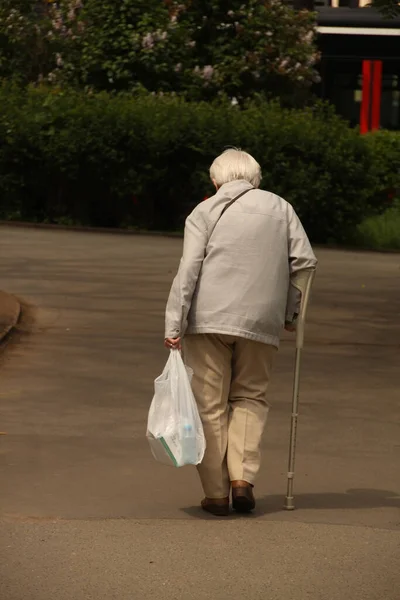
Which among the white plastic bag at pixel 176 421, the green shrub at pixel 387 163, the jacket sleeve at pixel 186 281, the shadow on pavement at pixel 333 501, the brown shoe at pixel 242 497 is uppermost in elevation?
the jacket sleeve at pixel 186 281

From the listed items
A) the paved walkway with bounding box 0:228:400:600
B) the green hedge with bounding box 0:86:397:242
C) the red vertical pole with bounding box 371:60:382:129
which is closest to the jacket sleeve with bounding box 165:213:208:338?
the paved walkway with bounding box 0:228:400:600

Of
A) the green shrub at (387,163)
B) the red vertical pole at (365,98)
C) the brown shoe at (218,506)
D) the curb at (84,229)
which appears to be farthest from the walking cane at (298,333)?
the red vertical pole at (365,98)

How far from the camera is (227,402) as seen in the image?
7211 millimetres

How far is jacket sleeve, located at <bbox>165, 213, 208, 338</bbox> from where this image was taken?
691 centimetres

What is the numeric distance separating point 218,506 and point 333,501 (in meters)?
0.66

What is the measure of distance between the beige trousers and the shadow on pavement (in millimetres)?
178

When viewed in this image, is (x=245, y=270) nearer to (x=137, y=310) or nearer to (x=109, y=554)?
(x=109, y=554)

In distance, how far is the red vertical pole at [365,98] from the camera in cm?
3209

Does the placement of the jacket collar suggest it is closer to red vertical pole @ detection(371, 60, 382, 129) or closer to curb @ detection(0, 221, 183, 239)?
curb @ detection(0, 221, 183, 239)

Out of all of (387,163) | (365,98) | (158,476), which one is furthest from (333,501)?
(365,98)

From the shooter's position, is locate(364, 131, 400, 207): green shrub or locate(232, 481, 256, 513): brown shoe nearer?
locate(232, 481, 256, 513): brown shoe

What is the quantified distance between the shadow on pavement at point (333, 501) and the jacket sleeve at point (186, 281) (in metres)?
0.85

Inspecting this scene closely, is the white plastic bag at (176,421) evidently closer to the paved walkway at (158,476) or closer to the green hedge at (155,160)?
the paved walkway at (158,476)

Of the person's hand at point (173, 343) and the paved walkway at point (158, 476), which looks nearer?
the paved walkway at point (158, 476)
